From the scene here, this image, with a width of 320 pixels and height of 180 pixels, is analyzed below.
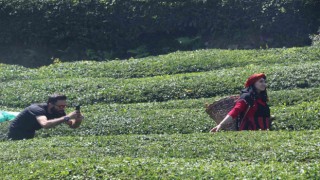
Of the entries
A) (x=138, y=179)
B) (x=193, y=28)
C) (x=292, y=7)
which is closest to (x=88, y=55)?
(x=193, y=28)

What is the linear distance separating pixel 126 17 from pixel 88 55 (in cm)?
161

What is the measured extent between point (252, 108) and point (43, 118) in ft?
11.9

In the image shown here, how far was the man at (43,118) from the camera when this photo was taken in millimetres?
14681

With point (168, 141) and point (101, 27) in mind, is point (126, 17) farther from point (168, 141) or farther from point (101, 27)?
point (168, 141)

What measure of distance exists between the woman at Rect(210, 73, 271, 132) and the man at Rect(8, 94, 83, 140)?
244 cm

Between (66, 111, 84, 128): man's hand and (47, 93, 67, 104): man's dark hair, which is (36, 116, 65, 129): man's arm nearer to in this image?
(66, 111, 84, 128): man's hand

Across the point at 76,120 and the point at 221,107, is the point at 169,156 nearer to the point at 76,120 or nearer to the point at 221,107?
the point at 221,107

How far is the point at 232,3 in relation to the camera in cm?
2470

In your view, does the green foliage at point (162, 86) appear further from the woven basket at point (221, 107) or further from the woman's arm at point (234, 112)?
the woman's arm at point (234, 112)

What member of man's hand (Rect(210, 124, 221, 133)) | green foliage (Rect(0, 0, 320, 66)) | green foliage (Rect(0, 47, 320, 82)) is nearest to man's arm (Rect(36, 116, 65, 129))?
man's hand (Rect(210, 124, 221, 133))

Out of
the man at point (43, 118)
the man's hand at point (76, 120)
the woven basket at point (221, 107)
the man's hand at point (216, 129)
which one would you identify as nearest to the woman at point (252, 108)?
the man's hand at point (216, 129)

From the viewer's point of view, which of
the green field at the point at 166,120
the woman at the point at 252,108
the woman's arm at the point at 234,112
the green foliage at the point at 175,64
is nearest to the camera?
the green field at the point at 166,120

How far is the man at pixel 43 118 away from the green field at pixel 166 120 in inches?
12.3

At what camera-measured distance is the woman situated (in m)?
13.9
